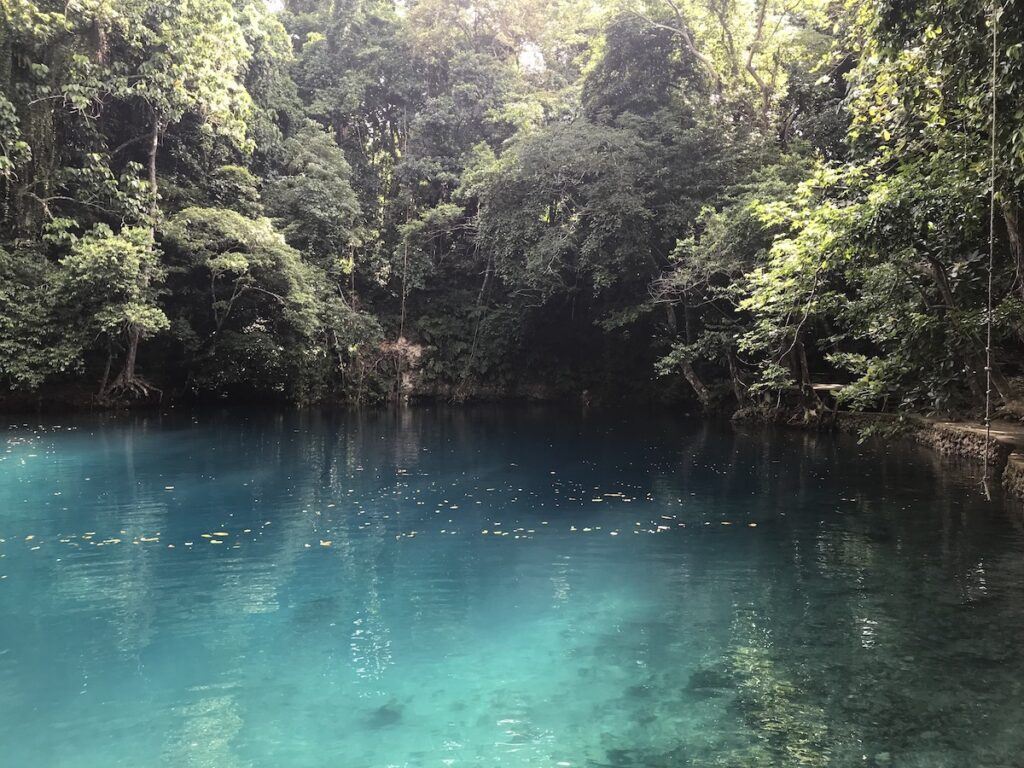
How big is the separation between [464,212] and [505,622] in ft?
85.6

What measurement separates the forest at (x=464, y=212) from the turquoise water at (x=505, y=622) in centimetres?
410

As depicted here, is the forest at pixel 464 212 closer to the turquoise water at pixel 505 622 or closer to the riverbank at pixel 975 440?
the riverbank at pixel 975 440

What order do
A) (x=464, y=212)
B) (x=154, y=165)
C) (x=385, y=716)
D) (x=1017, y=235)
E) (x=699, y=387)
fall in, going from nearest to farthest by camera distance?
(x=385, y=716)
(x=1017, y=235)
(x=154, y=165)
(x=699, y=387)
(x=464, y=212)

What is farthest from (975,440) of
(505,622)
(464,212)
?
(464,212)

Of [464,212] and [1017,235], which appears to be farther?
[464,212]

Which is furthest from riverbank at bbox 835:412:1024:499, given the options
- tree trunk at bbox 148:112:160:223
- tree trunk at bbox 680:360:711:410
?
tree trunk at bbox 148:112:160:223

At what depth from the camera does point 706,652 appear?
17.2 ft

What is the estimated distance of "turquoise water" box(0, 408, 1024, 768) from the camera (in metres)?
4.09

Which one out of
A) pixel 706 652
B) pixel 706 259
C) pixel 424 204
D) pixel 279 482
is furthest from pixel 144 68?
pixel 706 652

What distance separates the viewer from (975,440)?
1300 centimetres

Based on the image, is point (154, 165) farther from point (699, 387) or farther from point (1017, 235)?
point (1017, 235)

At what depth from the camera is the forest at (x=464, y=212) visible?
40.0 feet

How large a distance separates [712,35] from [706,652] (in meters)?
24.1

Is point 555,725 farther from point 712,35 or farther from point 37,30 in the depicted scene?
point 712,35
